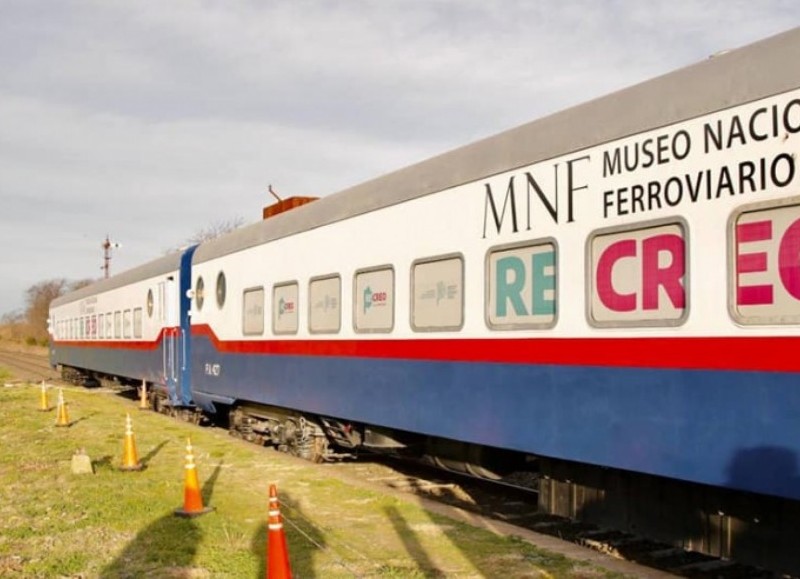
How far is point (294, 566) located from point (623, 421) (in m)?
2.73

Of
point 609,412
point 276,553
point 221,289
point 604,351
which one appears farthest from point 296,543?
point 221,289

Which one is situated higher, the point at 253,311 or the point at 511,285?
the point at 511,285

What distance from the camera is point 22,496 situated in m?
9.82

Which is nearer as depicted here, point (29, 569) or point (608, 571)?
point (608, 571)

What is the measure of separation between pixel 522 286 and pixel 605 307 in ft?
3.06

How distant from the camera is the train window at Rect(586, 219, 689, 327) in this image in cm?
562

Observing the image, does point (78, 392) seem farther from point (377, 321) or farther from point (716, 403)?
point (716, 403)

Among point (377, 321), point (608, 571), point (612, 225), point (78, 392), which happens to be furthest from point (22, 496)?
point (78, 392)

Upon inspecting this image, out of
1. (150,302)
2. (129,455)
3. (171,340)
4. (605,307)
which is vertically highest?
(150,302)

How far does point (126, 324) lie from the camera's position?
73.4ft

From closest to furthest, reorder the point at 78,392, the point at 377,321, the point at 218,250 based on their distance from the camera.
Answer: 1. the point at 377,321
2. the point at 218,250
3. the point at 78,392

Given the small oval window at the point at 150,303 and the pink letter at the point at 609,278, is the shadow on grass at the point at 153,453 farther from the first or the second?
the pink letter at the point at 609,278

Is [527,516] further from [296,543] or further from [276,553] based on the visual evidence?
[276,553]

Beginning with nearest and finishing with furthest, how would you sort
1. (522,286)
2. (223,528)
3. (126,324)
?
1. (522,286)
2. (223,528)
3. (126,324)
